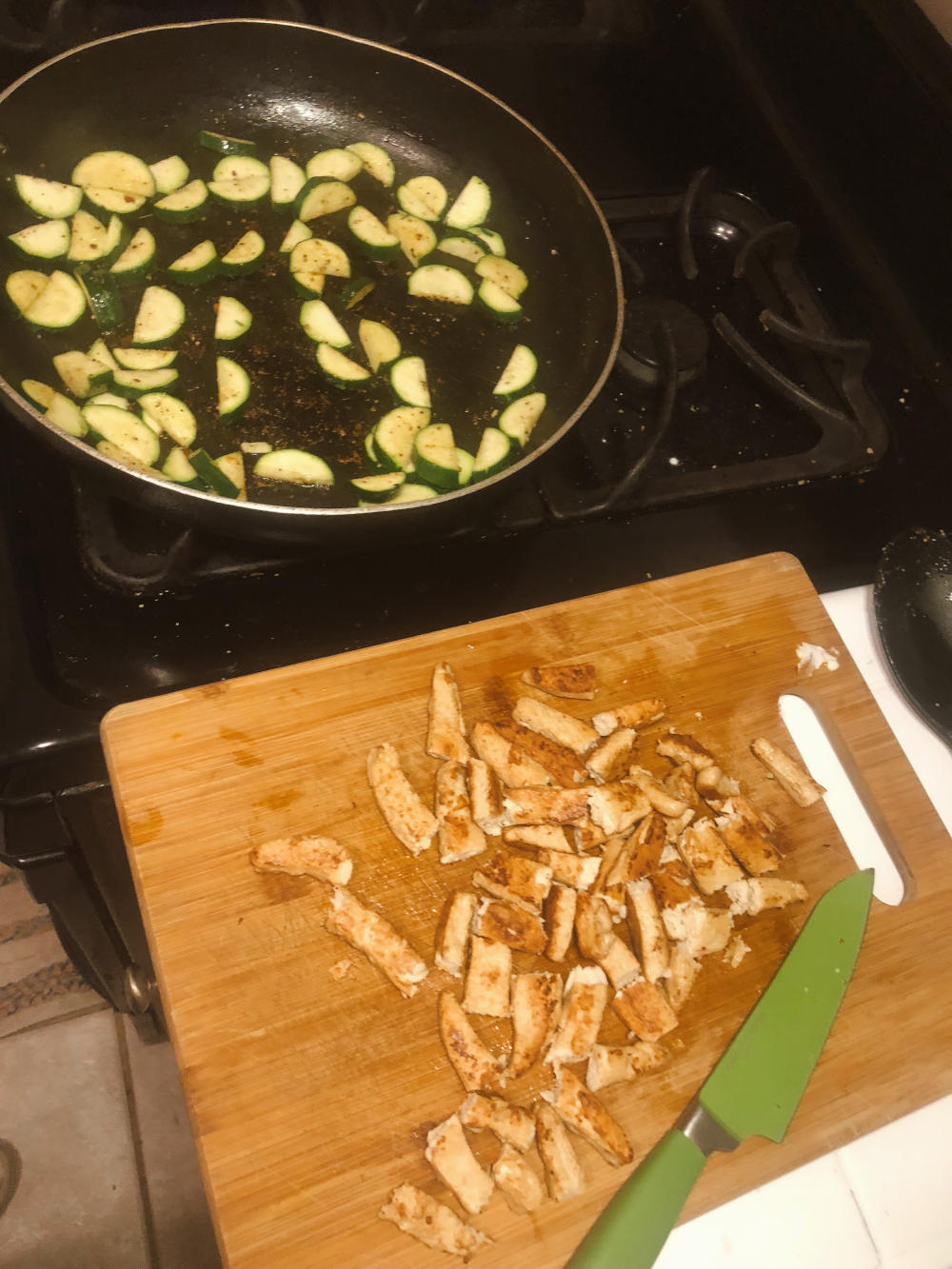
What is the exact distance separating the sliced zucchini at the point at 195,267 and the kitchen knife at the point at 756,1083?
1392 mm

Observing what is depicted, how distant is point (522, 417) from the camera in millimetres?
1532

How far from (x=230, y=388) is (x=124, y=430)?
0.17m

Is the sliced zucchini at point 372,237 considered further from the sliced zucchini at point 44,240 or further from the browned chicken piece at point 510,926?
the browned chicken piece at point 510,926

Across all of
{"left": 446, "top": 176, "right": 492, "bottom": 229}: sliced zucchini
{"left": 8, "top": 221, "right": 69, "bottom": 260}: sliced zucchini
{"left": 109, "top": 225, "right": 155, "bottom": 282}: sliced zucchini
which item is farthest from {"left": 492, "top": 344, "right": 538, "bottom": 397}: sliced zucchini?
{"left": 8, "top": 221, "right": 69, "bottom": 260}: sliced zucchini

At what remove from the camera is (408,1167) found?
1067 mm

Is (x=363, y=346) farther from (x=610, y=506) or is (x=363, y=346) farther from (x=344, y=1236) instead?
(x=344, y=1236)

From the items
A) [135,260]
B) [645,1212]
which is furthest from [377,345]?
[645,1212]

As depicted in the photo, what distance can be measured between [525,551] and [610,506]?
15 cm

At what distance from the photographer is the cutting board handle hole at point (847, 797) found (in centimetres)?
141

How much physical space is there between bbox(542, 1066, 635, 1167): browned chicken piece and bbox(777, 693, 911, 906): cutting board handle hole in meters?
0.56

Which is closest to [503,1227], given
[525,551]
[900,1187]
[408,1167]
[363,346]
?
[408,1167]

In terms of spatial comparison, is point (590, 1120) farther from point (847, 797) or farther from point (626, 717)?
point (847, 797)

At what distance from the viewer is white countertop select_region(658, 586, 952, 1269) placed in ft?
3.76

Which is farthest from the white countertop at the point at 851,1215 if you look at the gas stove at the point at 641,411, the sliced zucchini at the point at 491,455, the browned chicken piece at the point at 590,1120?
the sliced zucchini at the point at 491,455
